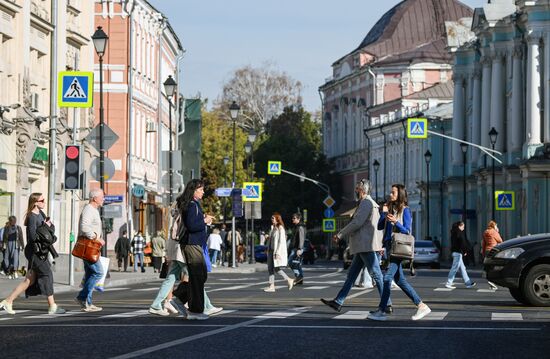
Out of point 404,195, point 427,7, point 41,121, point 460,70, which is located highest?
point 427,7

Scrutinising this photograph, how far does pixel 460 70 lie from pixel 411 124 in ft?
123

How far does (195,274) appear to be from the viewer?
21.5 m

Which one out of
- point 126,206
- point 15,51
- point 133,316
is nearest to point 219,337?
point 133,316

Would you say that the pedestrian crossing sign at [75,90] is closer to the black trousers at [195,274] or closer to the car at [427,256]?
the black trousers at [195,274]

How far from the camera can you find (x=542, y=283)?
87.6 ft

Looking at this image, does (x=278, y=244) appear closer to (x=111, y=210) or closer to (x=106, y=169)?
(x=106, y=169)

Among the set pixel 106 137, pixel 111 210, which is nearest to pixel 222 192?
pixel 111 210

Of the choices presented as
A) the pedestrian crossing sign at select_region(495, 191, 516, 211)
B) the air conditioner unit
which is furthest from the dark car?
the air conditioner unit

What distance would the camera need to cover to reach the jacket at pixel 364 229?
73.8ft

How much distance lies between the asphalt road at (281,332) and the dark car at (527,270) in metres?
0.47

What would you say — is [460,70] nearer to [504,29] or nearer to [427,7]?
[504,29]

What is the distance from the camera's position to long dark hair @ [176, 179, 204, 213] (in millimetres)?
21484

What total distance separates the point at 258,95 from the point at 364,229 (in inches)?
4441

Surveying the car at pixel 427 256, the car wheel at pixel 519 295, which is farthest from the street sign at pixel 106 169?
the car at pixel 427 256
